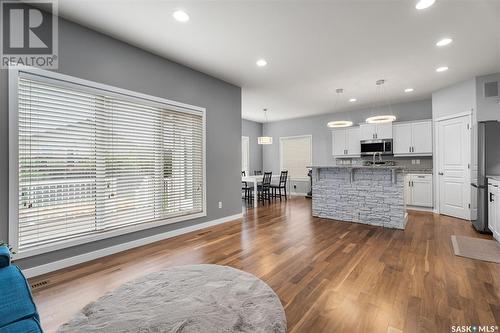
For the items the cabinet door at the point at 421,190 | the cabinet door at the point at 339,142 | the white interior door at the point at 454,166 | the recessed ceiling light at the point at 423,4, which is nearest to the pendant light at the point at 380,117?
the white interior door at the point at 454,166

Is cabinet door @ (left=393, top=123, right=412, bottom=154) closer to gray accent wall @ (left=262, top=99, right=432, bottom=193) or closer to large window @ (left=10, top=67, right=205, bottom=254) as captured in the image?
gray accent wall @ (left=262, top=99, right=432, bottom=193)

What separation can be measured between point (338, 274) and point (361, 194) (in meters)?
2.56

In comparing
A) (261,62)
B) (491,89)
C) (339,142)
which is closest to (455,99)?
(491,89)

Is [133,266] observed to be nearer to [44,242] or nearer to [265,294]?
[44,242]

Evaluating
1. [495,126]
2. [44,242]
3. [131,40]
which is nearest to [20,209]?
[44,242]

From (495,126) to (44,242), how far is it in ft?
21.7

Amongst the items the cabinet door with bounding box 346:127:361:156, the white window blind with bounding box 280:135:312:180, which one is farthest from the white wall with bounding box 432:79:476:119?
the white window blind with bounding box 280:135:312:180

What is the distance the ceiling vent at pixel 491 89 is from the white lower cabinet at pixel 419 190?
6.66 feet

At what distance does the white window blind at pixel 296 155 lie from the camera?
8422 millimetres

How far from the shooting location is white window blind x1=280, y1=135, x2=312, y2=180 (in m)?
8.42

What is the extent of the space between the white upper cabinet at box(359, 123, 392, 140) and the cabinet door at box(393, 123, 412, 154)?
166 mm

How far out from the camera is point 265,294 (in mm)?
1691

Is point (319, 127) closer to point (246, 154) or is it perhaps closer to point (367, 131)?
point (367, 131)

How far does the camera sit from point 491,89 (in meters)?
4.18
